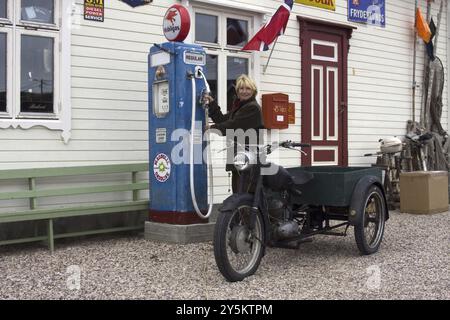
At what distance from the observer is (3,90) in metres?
6.14

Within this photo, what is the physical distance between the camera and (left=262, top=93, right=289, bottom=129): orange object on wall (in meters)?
8.30

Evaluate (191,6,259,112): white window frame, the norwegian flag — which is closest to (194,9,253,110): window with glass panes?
(191,6,259,112): white window frame

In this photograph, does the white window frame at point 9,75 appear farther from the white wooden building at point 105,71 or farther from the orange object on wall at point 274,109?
the orange object on wall at point 274,109

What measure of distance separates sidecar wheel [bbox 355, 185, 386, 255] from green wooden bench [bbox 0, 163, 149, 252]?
2.51 meters

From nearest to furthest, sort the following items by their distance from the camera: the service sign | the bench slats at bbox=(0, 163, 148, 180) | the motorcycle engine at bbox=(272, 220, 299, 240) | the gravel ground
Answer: the gravel ground, the motorcycle engine at bbox=(272, 220, 299, 240), the bench slats at bbox=(0, 163, 148, 180), the service sign

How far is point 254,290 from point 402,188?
17.5 feet

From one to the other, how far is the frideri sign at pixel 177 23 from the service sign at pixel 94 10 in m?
0.85

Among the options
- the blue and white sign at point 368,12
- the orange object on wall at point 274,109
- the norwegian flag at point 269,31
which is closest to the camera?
the norwegian flag at point 269,31

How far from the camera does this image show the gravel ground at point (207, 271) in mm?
4512

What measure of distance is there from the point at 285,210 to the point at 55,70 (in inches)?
119

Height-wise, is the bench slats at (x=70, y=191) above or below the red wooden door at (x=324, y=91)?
below

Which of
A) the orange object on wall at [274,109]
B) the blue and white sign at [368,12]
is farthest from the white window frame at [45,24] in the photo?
the blue and white sign at [368,12]

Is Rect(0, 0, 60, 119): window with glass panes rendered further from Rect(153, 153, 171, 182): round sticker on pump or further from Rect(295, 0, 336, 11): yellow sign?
Rect(295, 0, 336, 11): yellow sign
